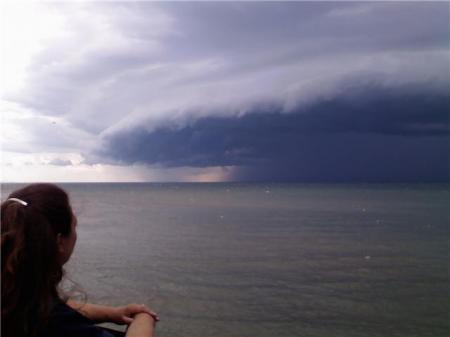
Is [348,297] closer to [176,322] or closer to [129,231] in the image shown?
[176,322]

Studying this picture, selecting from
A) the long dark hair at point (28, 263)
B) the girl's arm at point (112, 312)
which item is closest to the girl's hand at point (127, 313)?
the girl's arm at point (112, 312)

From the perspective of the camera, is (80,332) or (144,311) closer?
(80,332)

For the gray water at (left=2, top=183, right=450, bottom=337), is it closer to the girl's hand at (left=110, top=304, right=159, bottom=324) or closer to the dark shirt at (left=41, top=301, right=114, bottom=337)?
the girl's hand at (left=110, top=304, right=159, bottom=324)

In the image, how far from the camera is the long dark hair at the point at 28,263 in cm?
222

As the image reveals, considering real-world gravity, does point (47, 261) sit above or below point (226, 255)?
above

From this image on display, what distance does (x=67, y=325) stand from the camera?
92.1 inches

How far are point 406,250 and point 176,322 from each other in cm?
1632

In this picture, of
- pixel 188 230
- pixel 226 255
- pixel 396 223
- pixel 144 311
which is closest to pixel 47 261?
pixel 144 311

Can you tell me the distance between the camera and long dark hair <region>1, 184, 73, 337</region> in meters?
2.22

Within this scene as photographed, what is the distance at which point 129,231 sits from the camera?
3375 centimetres

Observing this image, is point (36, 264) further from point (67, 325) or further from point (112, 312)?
point (112, 312)

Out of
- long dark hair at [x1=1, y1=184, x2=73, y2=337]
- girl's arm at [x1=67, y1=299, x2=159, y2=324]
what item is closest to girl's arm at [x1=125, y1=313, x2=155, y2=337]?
girl's arm at [x1=67, y1=299, x2=159, y2=324]

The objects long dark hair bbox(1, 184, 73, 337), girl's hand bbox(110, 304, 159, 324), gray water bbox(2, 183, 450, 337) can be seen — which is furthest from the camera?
gray water bbox(2, 183, 450, 337)

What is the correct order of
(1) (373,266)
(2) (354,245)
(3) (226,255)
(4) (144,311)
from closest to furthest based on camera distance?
(4) (144,311) < (1) (373,266) < (3) (226,255) < (2) (354,245)
